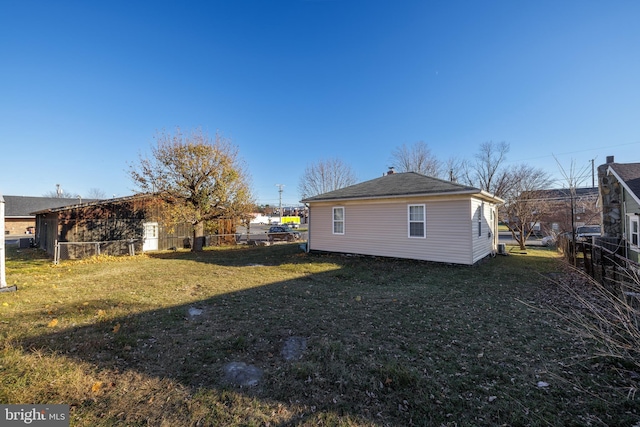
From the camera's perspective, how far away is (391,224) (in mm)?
11445

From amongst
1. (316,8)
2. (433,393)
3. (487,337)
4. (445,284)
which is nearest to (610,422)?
(433,393)

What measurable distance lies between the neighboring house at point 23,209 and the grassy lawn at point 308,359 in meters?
32.9

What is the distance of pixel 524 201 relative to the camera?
17328 millimetres

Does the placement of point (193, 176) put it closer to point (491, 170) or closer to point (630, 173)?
point (630, 173)

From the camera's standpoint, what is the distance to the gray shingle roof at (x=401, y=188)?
9.97m

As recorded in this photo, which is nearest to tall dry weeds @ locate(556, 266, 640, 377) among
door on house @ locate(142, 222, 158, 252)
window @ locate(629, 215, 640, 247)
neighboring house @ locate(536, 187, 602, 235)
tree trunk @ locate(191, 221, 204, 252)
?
window @ locate(629, 215, 640, 247)

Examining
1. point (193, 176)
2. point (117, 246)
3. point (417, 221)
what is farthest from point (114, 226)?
point (417, 221)

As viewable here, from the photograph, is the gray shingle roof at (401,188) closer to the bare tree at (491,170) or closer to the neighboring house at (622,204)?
the neighboring house at (622,204)

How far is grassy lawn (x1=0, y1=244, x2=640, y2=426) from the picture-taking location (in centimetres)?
254

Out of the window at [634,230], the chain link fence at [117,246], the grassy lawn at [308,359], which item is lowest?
the grassy lawn at [308,359]

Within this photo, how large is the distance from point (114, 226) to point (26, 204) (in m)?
26.1

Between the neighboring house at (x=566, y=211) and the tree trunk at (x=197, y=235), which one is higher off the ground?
the neighboring house at (x=566, y=211)

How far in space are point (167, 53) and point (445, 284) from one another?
1499cm

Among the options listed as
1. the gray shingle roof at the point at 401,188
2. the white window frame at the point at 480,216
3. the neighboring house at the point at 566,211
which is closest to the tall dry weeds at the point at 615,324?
the white window frame at the point at 480,216
